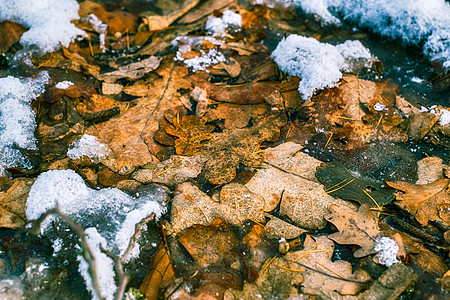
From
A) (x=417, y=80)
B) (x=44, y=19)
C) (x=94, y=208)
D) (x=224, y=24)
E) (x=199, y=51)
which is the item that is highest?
(x=44, y=19)

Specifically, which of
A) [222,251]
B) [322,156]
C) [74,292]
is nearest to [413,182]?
[322,156]

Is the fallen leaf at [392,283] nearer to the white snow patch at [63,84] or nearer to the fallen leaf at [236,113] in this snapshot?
the fallen leaf at [236,113]

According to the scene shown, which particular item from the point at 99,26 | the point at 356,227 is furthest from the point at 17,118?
the point at 356,227

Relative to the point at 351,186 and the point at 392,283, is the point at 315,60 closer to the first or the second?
the point at 351,186

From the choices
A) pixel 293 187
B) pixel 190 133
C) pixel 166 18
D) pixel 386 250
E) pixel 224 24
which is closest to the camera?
pixel 386 250

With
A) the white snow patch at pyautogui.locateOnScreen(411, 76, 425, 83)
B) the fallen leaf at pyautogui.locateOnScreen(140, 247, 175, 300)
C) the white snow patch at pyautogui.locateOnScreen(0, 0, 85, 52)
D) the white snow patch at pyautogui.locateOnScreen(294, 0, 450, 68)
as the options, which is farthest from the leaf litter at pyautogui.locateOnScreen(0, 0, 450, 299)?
the white snow patch at pyautogui.locateOnScreen(294, 0, 450, 68)
